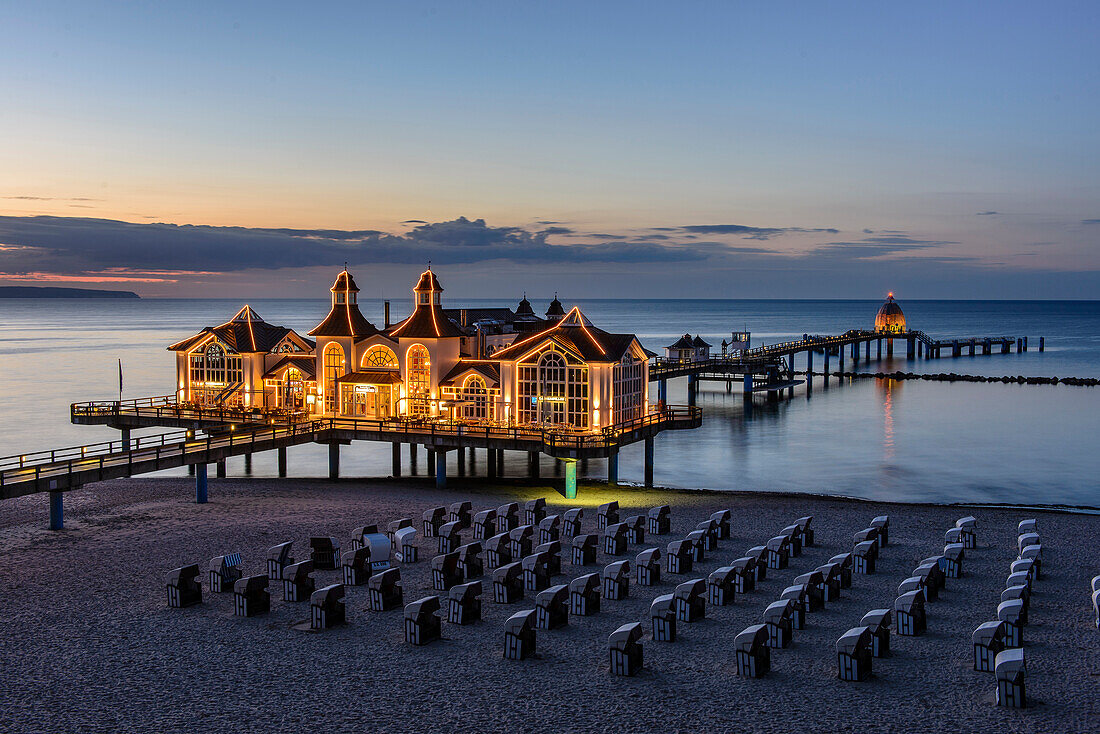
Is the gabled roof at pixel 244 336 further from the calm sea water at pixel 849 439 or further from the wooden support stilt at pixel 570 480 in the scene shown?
the wooden support stilt at pixel 570 480

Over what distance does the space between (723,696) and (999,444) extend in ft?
149

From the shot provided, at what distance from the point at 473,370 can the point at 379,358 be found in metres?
4.68

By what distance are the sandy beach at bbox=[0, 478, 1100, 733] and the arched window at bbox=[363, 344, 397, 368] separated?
48.4ft

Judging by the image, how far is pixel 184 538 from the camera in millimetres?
28562

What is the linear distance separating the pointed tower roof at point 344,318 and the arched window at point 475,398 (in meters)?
5.34

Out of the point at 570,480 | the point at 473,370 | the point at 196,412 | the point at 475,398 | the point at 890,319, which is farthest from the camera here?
the point at 890,319

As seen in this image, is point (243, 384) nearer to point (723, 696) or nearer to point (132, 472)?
point (132, 472)

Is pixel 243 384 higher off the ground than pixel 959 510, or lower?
higher

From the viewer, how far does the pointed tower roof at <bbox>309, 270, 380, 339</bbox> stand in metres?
43.1

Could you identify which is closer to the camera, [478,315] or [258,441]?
[258,441]

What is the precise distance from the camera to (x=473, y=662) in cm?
1850

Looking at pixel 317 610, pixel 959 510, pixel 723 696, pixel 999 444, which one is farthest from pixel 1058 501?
pixel 317 610

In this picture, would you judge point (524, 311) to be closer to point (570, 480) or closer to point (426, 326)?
point (426, 326)

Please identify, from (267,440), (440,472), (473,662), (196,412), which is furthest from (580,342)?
(473,662)
